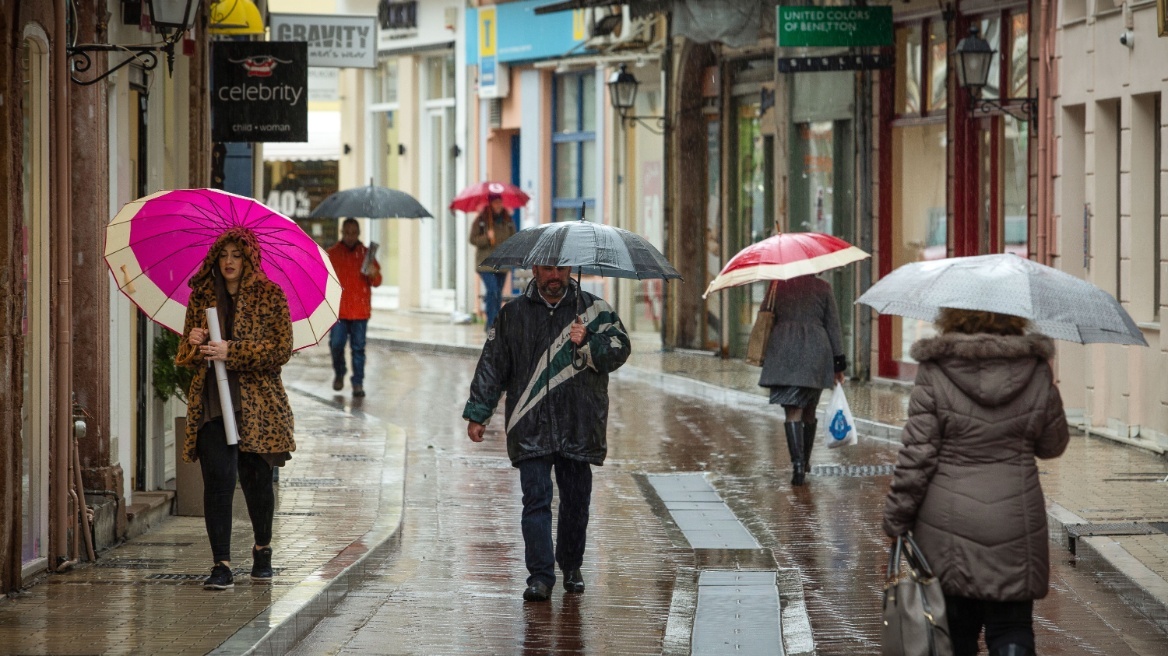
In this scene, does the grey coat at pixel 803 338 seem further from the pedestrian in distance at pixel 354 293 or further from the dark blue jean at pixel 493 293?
the dark blue jean at pixel 493 293

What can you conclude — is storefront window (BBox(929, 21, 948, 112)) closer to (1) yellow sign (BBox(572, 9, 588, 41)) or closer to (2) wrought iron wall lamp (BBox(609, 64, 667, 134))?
(2) wrought iron wall lamp (BBox(609, 64, 667, 134))

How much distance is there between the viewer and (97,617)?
7.99m

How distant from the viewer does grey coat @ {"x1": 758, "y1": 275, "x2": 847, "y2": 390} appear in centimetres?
1315

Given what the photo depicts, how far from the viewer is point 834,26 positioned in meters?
19.2

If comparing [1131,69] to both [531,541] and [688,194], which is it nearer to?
[531,541]

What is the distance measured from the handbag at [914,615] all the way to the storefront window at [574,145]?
23335 millimetres

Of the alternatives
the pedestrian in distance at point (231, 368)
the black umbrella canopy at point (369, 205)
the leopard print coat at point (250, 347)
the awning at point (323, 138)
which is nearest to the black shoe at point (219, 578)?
the pedestrian in distance at point (231, 368)

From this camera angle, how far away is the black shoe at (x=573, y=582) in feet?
29.9

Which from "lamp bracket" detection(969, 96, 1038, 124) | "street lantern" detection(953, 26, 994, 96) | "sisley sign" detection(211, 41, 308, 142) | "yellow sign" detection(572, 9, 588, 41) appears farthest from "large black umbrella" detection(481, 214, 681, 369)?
"yellow sign" detection(572, 9, 588, 41)

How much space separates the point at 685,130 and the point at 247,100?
1207 cm

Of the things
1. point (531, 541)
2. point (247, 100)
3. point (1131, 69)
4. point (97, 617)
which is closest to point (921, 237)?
point (1131, 69)

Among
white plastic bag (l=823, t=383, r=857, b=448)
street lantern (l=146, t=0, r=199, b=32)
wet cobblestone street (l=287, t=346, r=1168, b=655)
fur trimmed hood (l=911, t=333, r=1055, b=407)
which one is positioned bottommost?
wet cobblestone street (l=287, t=346, r=1168, b=655)

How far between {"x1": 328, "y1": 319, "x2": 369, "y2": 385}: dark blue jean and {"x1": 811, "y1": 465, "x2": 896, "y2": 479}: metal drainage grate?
662 cm

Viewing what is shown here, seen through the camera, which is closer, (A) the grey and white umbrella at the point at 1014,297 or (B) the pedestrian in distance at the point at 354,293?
(A) the grey and white umbrella at the point at 1014,297
